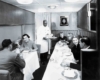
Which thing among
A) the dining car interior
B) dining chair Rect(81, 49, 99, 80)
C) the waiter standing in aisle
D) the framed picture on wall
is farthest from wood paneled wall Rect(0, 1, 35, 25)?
the framed picture on wall

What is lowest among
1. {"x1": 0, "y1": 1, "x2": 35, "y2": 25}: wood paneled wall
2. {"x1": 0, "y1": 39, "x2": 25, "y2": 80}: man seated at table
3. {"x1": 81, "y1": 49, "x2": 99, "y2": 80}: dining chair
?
{"x1": 0, "y1": 39, "x2": 25, "y2": 80}: man seated at table

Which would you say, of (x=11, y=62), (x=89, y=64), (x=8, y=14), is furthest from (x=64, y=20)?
(x=89, y=64)

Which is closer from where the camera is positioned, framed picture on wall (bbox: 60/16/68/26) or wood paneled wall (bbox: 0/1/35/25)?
wood paneled wall (bbox: 0/1/35/25)

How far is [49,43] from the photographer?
246 inches

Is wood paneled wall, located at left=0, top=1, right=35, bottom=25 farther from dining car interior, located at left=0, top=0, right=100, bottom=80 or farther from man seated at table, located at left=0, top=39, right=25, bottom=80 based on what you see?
man seated at table, located at left=0, top=39, right=25, bottom=80

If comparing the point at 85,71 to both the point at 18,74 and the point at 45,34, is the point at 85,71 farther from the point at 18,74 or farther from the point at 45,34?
the point at 45,34

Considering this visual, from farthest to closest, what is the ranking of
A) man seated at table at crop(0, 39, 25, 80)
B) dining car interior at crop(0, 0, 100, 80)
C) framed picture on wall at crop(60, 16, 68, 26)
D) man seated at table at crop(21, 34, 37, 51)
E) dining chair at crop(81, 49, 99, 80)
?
framed picture on wall at crop(60, 16, 68, 26) < man seated at table at crop(21, 34, 37, 51) < man seated at table at crop(0, 39, 25, 80) < dining car interior at crop(0, 0, 100, 80) < dining chair at crop(81, 49, 99, 80)

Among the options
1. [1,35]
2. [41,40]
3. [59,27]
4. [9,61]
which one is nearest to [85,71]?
[9,61]

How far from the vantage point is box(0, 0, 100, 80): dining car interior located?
1.28 meters

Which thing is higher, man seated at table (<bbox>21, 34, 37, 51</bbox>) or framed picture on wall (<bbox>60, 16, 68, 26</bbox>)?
framed picture on wall (<bbox>60, 16, 68, 26</bbox>)

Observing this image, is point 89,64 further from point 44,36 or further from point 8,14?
point 44,36

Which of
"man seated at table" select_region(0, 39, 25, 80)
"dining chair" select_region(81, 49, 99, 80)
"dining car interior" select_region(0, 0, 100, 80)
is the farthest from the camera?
"man seated at table" select_region(0, 39, 25, 80)

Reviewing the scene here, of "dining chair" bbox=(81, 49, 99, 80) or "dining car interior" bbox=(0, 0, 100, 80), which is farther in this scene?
"dining car interior" bbox=(0, 0, 100, 80)

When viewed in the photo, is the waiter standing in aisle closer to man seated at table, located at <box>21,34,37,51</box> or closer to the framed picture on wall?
the framed picture on wall
